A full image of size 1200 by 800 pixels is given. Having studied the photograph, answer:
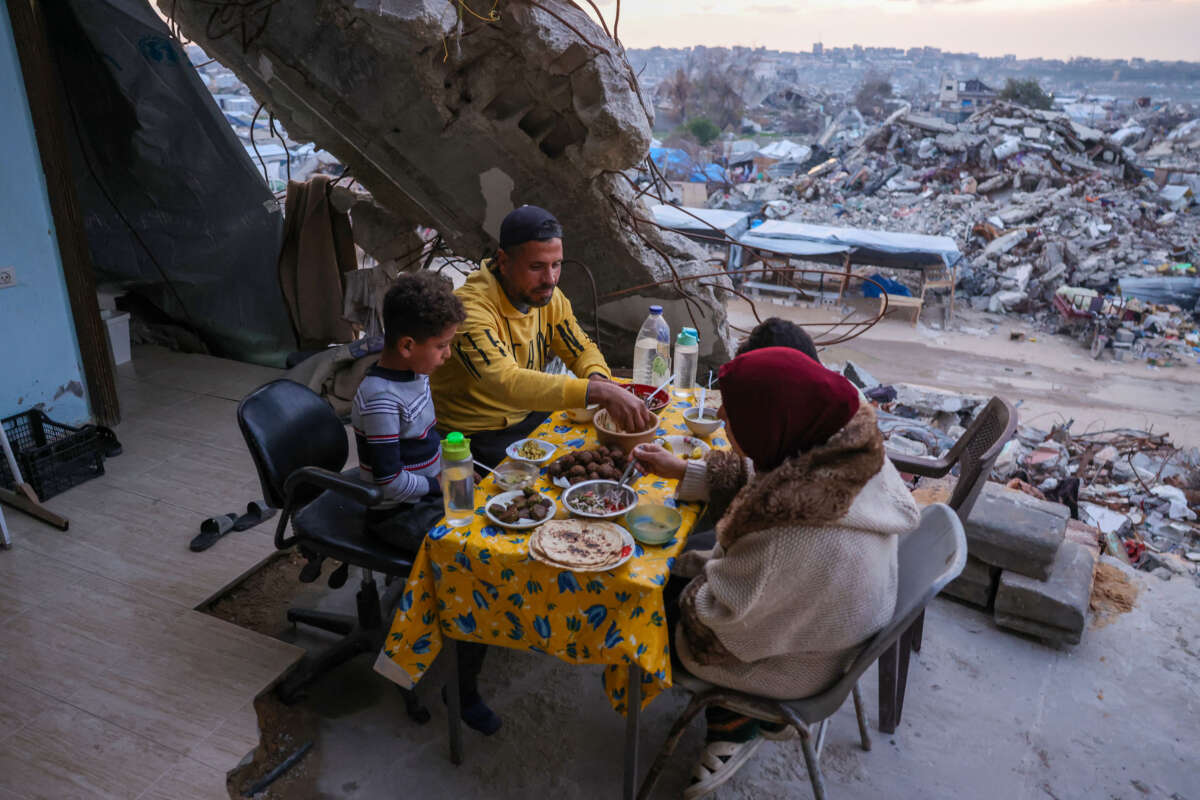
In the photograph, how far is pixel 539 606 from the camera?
2023mm

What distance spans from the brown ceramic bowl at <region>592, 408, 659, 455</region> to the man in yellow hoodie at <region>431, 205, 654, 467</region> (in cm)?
6

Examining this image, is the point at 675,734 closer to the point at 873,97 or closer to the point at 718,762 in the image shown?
the point at 718,762

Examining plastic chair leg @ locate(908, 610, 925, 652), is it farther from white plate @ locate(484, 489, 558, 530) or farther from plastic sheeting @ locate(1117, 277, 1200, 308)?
plastic sheeting @ locate(1117, 277, 1200, 308)

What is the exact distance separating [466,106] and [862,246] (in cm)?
1312

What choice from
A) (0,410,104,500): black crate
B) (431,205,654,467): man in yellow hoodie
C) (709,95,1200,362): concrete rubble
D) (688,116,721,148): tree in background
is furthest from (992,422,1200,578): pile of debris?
(688,116,721,148): tree in background

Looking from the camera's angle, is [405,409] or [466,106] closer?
[405,409]

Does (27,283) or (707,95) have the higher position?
(707,95)

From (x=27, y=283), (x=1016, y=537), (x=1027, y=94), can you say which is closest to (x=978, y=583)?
(x=1016, y=537)

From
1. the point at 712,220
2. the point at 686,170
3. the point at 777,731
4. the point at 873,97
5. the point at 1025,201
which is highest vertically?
the point at 873,97

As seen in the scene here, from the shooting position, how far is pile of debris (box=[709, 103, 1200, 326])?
1712 cm

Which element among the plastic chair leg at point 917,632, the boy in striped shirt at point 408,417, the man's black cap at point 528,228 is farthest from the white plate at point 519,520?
the plastic chair leg at point 917,632

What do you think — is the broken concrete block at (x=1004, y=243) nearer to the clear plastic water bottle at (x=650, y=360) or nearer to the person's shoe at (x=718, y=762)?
the clear plastic water bottle at (x=650, y=360)

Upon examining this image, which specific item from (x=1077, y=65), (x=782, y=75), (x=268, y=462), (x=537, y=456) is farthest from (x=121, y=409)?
(x=1077, y=65)

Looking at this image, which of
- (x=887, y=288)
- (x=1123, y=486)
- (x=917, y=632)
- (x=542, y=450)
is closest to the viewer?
(x=542, y=450)
